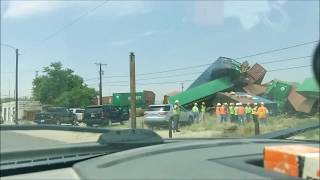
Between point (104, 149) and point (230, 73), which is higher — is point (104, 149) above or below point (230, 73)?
below

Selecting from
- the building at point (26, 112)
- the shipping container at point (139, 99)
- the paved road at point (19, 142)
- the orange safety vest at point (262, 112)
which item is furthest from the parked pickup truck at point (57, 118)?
the shipping container at point (139, 99)

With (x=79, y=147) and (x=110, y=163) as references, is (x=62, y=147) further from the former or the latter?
(x=110, y=163)

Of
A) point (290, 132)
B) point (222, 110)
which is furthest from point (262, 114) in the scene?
point (290, 132)

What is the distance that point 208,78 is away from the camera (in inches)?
1677

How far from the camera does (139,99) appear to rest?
5103 cm

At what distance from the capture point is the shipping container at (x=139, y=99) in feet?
148

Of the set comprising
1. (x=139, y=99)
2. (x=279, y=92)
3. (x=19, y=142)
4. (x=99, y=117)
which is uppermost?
(x=279, y=92)

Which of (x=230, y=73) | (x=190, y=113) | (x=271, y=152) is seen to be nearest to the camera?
(x=271, y=152)

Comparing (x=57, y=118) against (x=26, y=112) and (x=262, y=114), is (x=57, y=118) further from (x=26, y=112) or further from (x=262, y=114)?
(x=26, y=112)

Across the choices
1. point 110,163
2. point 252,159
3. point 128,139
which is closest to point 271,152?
point 252,159

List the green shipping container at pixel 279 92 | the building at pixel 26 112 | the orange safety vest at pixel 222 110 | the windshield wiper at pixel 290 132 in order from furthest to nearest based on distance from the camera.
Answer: the green shipping container at pixel 279 92, the orange safety vest at pixel 222 110, the building at pixel 26 112, the windshield wiper at pixel 290 132

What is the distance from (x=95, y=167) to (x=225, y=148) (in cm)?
84

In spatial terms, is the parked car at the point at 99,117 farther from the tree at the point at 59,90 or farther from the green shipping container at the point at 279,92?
the green shipping container at the point at 279,92

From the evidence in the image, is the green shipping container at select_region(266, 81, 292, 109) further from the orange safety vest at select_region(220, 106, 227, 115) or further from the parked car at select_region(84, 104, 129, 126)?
the parked car at select_region(84, 104, 129, 126)
